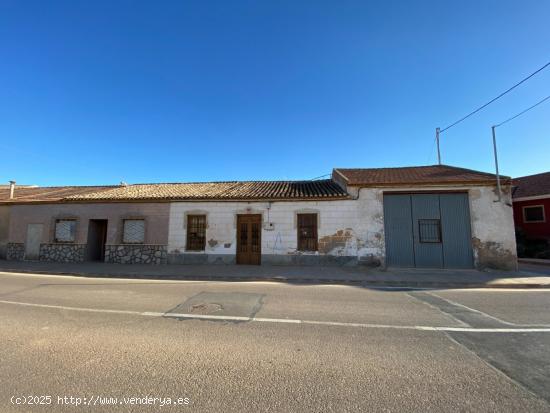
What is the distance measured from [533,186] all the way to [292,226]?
18907 millimetres

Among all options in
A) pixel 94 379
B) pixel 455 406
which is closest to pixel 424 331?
pixel 455 406

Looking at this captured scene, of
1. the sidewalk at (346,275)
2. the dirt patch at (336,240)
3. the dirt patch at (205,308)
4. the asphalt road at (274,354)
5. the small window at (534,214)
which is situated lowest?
the asphalt road at (274,354)

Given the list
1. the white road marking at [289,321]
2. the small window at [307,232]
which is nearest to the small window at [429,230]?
the small window at [307,232]

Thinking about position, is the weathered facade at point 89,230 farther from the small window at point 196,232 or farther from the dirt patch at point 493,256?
the dirt patch at point 493,256

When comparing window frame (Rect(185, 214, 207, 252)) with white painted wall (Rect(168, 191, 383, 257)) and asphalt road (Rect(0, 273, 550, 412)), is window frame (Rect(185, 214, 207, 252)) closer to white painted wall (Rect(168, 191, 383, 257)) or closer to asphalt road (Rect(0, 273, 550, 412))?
white painted wall (Rect(168, 191, 383, 257))

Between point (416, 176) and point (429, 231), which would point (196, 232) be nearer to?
point (429, 231)

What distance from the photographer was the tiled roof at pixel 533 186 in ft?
62.6

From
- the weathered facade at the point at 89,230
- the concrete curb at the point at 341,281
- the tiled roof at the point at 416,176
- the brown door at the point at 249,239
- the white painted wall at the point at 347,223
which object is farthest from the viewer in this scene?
the weathered facade at the point at 89,230

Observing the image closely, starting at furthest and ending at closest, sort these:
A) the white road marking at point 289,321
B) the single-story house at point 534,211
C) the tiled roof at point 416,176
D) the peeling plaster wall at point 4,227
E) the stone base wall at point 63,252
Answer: the single-story house at point 534,211
the peeling plaster wall at point 4,227
the stone base wall at point 63,252
the tiled roof at point 416,176
the white road marking at point 289,321

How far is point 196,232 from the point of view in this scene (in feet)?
47.8

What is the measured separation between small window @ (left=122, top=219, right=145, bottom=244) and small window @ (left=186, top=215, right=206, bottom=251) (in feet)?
8.34

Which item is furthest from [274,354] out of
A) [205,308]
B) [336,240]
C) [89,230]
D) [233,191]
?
[89,230]

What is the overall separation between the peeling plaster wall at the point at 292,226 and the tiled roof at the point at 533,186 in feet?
45.9

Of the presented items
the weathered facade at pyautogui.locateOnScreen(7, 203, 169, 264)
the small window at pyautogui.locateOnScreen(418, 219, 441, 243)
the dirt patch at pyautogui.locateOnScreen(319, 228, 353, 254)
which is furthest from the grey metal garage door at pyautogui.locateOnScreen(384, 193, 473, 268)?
the weathered facade at pyautogui.locateOnScreen(7, 203, 169, 264)
